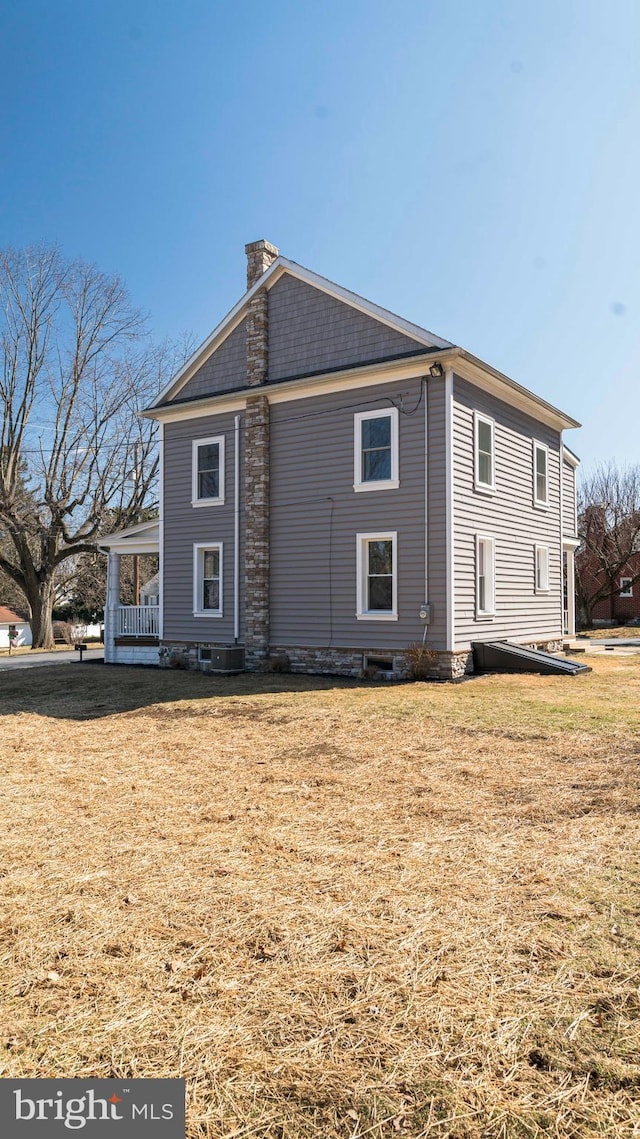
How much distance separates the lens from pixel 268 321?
16766 millimetres

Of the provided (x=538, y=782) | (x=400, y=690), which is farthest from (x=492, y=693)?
(x=538, y=782)

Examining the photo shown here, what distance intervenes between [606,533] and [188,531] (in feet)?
79.1

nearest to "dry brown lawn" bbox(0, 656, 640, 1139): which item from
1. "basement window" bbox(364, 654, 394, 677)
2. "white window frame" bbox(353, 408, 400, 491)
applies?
"basement window" bbox(364, 654, 394, 677)

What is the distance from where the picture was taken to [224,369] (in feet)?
57.5

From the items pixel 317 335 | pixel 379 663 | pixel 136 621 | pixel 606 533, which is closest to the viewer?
pixel 379 663

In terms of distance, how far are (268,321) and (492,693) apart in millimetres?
10373

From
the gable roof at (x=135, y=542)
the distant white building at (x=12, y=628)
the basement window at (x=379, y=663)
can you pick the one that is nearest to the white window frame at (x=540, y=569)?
the basement window at (x=379, y=663)

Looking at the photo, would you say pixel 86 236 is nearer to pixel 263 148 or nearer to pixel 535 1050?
pixel 263 148

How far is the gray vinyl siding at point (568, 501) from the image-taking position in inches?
826

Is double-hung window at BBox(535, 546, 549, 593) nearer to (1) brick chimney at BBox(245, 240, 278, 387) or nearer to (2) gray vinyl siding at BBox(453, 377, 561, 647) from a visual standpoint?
(2) gray vinyl siding at BBox(453, 377, 561, 647)

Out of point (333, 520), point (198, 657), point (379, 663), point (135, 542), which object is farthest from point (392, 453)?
point (135, 542)

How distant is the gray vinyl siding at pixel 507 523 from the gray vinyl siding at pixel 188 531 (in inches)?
212

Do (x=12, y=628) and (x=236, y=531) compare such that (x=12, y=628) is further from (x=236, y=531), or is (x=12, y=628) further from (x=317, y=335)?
(x=317, y=335)

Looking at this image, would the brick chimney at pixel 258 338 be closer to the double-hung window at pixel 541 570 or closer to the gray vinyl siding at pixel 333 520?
the gray vinyl siding at pixel 333 520
